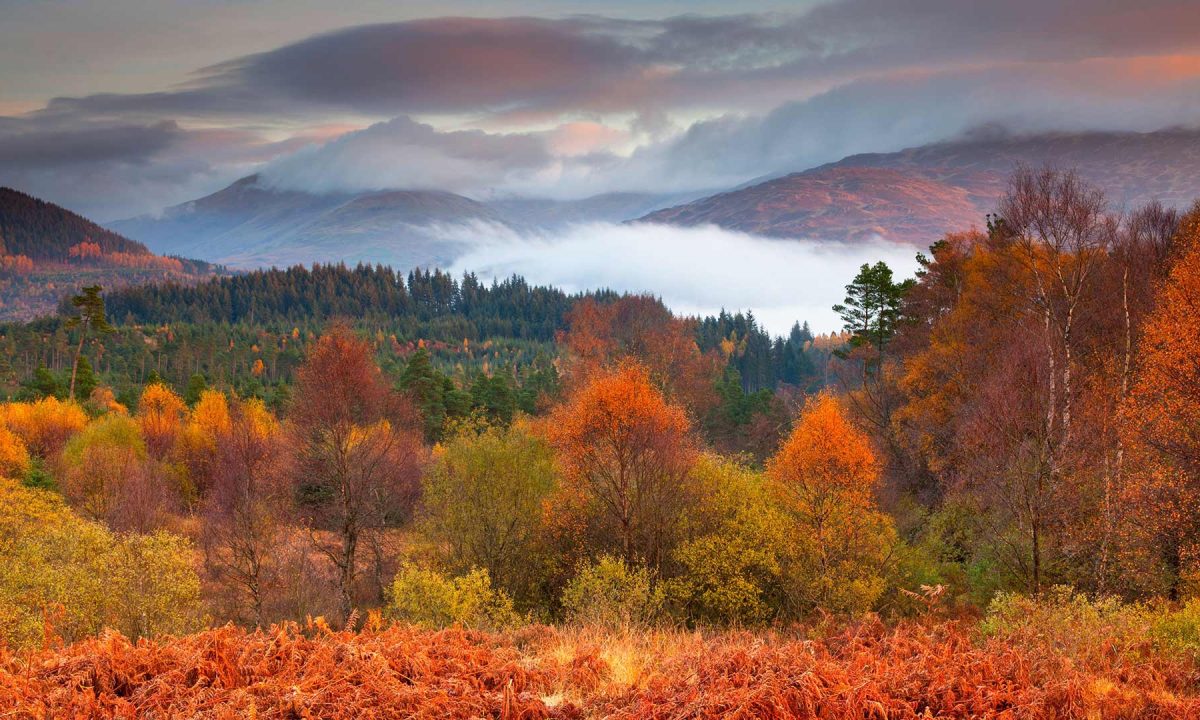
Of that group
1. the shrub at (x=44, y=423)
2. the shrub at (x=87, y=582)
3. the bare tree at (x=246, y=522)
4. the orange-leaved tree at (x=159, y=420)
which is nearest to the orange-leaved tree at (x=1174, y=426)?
the shrub at (x=87, y=582)

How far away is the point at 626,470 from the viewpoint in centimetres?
3491

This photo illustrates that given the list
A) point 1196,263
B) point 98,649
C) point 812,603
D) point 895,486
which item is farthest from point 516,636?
point 895,486

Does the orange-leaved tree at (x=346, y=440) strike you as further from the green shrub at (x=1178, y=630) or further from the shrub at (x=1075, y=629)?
the green shrub at (x=1178, y=630)

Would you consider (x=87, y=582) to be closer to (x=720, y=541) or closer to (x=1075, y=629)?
(x=720, y=541)

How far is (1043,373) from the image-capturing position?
31625mm

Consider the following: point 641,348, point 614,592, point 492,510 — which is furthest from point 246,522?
point 641,348

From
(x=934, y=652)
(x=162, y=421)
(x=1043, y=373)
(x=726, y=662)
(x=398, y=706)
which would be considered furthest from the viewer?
(x=162, y=421)

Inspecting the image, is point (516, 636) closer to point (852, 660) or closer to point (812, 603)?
point (852, 660)

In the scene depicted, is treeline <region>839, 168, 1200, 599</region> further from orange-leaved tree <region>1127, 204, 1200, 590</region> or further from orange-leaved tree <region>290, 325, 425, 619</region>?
orange-leaved tree <region>290, 325, 425, 619</region>

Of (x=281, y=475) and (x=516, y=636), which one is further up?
(x=516, y=636)

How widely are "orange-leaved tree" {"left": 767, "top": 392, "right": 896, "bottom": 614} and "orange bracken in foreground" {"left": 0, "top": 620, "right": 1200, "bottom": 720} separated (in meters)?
23.1

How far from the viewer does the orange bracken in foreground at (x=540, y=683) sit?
23.5 feet

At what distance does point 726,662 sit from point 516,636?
17.3ft

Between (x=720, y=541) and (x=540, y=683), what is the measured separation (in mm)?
24679
